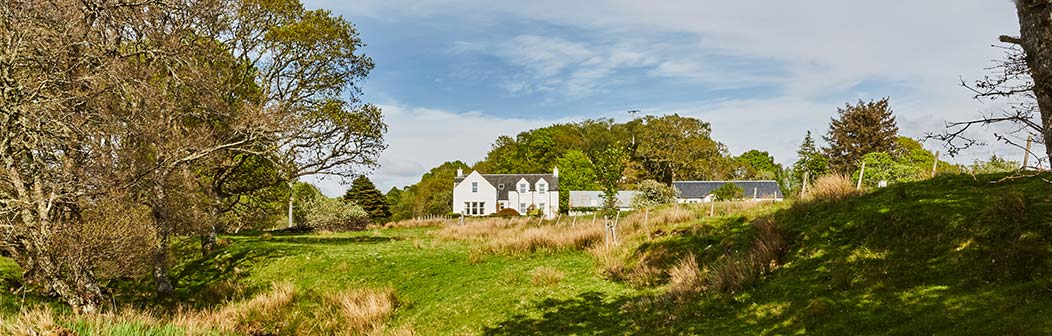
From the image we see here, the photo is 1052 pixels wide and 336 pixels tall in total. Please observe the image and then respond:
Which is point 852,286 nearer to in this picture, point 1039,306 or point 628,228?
point 1039,306

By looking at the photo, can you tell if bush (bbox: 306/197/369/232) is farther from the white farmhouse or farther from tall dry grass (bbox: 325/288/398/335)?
the white farmhouse

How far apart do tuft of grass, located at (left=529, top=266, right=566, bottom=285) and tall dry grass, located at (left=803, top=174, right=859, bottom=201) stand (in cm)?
703

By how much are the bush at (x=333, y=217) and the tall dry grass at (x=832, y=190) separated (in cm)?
2970

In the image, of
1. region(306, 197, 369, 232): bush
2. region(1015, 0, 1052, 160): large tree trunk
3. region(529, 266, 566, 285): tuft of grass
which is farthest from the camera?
region(306, 197, 369, 232): bush

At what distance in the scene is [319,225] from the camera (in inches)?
1523

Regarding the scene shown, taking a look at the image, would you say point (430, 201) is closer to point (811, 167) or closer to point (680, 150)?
point (680, 150)

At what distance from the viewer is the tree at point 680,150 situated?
260ft

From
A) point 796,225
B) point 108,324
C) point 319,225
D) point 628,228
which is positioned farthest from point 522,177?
point 108,324

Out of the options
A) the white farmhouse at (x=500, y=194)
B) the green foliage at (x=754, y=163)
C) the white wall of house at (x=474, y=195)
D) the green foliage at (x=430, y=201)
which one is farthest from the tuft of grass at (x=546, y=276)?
the green foliage at (x=754, y=163)

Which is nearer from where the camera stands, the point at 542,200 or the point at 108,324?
the point at 108,324

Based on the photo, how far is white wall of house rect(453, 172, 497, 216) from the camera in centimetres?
7638

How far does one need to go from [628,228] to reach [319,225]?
25.6m

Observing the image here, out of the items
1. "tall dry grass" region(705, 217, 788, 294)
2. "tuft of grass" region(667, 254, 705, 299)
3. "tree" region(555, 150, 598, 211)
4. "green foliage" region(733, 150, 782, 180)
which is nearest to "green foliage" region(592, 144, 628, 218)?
"tuft of grass" region(667, 254, 705, 299)

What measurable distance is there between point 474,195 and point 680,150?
28.6 m
